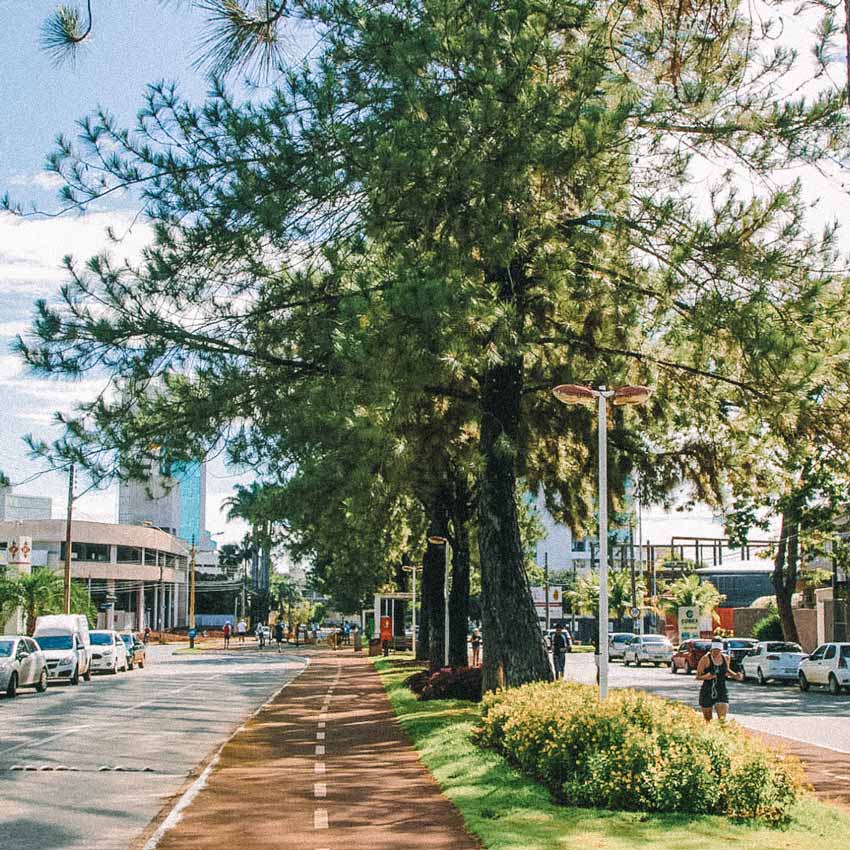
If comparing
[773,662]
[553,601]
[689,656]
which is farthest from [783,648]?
[553,601]

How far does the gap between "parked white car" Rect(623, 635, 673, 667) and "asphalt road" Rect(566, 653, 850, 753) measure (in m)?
9.44

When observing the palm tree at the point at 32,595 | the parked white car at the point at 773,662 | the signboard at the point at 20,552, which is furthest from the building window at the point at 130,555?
the parked white car at the point at 773,662

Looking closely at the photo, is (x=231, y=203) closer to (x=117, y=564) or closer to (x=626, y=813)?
(x=626, y=813)

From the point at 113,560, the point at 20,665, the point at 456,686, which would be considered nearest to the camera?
the point at 456,686

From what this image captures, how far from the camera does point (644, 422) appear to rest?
21266 millimetres

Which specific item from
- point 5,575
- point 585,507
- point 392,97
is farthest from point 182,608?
point 392,97

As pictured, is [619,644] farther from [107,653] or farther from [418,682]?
[418,682]

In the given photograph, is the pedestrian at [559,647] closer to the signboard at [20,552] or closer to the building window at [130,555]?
the signboard at [20,552]

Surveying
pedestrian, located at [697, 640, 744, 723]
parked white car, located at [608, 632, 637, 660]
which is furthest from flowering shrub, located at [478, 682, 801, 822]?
parked white car, located at [608, 632, 637, 660]

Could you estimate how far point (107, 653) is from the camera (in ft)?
142

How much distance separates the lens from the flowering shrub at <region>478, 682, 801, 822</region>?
1088 cm

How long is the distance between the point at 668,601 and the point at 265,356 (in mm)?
66824

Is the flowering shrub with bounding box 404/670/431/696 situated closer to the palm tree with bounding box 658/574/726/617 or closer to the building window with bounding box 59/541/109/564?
the palm tree with bounding box 658/574/726/617

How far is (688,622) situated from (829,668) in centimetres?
2760
